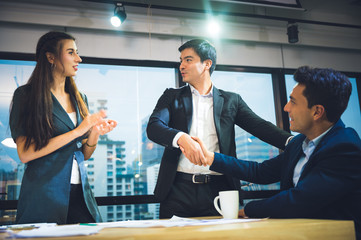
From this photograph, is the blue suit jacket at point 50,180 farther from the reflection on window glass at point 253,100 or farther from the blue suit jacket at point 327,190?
the reflection on window glass at point 253,100

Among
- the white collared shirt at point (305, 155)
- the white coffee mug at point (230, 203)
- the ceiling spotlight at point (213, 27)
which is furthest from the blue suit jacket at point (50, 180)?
the ceiling spotlight at point (213, 27)

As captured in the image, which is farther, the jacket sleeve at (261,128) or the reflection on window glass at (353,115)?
the reflection on window glass at (353,115)

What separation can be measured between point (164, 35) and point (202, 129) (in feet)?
6.60

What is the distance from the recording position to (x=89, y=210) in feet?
5.89

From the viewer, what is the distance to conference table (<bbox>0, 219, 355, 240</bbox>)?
2.59ft

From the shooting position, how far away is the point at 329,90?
5.17 ft

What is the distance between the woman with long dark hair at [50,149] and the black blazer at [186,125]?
326mm

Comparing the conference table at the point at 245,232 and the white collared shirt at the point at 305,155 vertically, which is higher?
the white collared shirt at the point at 305,155

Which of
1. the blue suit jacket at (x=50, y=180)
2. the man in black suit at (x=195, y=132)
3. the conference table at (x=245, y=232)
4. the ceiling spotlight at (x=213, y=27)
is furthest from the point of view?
the ceiling spotlight at (x=213, y=27)

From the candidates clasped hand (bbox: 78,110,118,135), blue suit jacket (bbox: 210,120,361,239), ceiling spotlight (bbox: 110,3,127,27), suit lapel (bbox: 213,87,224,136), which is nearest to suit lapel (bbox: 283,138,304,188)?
blue suit jacket (bbox: 210,120,361,239)

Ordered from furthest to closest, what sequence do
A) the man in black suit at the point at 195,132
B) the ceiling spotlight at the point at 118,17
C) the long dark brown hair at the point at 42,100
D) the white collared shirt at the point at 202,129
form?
the ceiling spotlight at the point at 118,17, the white collared shirt at the point at 202,129, the man in black suit at the point at 195,132, the long dark brown hair at the point at 42,100

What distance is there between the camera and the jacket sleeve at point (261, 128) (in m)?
2.16

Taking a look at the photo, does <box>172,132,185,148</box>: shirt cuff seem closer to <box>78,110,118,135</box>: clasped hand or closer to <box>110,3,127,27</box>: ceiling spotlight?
<box>78,110,118,135</box>: clasped hand

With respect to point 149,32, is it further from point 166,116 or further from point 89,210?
point 89,210
